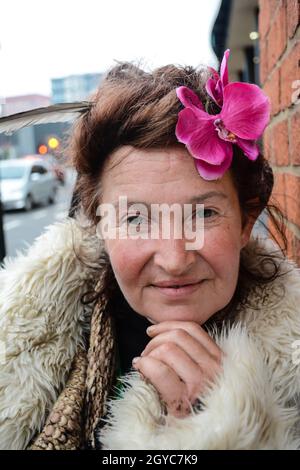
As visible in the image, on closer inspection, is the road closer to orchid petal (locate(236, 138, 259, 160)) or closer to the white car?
the white car

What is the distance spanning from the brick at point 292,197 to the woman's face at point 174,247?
11.0 inches

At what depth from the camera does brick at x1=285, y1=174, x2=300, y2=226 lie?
1298 mm

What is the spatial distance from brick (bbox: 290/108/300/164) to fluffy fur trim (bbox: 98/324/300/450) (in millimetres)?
546

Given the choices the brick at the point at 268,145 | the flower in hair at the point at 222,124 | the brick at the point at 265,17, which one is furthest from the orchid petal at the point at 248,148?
the brick at the point at 265,17

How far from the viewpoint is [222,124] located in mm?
1059

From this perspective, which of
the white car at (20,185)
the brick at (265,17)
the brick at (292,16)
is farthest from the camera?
the white car at (20,185)

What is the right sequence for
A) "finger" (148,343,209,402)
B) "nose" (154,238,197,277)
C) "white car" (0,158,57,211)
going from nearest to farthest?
"finger" (148,343,209,402)
"nose" (154,238,197,277)
"white car" (0,158,57,211)

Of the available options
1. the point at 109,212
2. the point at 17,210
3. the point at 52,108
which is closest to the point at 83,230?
the point at 109,212

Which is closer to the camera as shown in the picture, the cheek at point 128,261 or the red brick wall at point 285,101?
the cheek at point 128,261

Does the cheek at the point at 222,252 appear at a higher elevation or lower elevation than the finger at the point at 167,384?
higher

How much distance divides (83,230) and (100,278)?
0.16m

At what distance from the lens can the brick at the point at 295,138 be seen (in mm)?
1211

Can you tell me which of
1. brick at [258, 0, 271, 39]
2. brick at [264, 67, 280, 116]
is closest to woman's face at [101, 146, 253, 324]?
brick at [264, 67, 280, 116]
